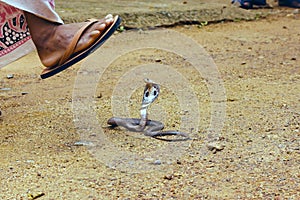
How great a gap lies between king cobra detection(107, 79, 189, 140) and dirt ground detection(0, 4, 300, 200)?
0.22 ft

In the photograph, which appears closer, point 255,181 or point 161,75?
point 255,181

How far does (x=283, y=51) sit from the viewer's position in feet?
16.8

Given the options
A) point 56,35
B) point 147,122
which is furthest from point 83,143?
point 56,35

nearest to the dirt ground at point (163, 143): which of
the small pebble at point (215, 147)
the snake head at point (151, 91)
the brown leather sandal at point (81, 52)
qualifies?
the small pebble at point (215, 147)

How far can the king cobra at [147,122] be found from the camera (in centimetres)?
296

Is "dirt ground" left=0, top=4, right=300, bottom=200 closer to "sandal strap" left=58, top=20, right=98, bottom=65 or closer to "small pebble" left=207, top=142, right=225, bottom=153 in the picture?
"small pebble" left=207, top=142, right=225, bottom=153

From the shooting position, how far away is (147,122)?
307 centimetres

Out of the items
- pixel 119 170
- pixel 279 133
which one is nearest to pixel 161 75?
pixel 279 133

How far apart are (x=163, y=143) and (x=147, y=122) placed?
235mm

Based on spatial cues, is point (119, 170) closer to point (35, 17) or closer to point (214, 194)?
point (214, 194)

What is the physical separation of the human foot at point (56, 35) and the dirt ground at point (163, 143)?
0.39m

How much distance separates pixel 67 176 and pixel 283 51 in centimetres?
302

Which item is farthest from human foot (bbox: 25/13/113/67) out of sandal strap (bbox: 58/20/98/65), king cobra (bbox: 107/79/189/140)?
king cobra (bbox: 107/79/189/140)

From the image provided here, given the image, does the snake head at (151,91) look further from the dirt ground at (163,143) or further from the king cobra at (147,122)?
the dirt ground at (163,143)
